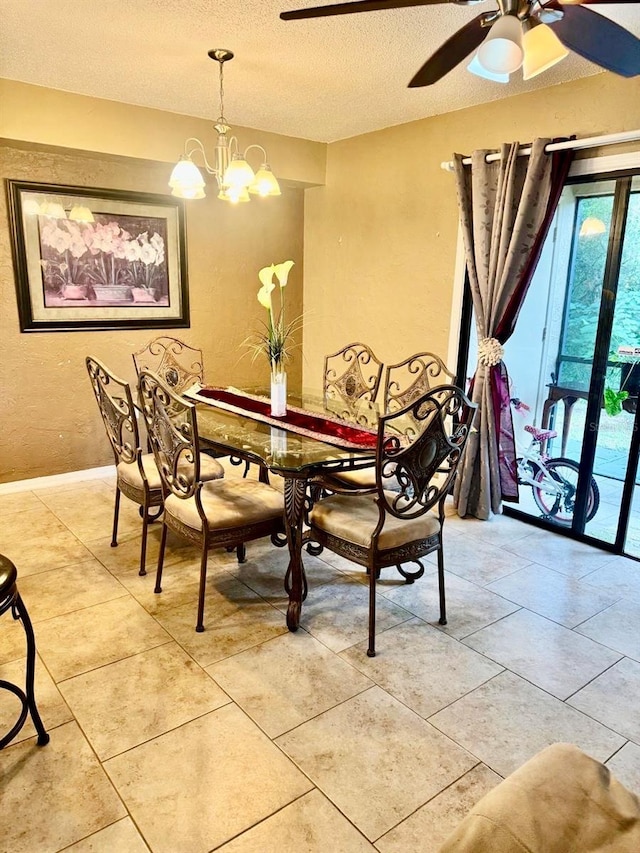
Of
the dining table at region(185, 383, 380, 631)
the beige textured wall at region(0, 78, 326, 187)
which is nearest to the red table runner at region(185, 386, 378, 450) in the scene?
the dining table at region(185, 383, 380, 631)

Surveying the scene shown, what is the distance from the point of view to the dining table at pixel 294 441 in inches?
97.9

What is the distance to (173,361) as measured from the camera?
14.2ft

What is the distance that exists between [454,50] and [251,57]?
54.9 inches

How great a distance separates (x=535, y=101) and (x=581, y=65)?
40cm

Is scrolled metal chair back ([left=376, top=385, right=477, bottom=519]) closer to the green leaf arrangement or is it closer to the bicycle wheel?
the green leaf arrangement

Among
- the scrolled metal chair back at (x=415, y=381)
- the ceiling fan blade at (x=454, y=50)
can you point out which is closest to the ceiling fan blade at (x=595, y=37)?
the ceiling fan blade at (x=454, y=50)

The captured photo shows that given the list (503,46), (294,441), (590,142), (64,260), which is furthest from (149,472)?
(590,142)

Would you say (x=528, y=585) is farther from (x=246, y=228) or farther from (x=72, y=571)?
(x=246, y=228)

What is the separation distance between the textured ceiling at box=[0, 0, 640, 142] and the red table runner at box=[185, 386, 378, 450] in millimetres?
1801

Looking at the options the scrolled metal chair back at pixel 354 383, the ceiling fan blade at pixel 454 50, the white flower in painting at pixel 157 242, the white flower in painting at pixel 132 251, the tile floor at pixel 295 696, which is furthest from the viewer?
the white flower in painting at pixel 157 242

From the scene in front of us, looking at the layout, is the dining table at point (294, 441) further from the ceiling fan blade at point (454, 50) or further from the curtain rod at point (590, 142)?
the curtain rod at point (590, 142)

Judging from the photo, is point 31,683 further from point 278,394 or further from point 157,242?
point 157,242

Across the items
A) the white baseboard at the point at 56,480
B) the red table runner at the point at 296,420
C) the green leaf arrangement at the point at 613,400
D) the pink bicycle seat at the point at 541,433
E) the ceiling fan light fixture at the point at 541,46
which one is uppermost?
the ceiling fan light fixture at the point at 541,46

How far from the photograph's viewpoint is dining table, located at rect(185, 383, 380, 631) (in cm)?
249
